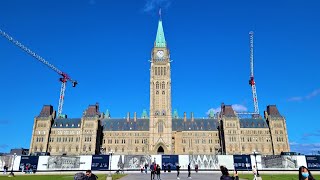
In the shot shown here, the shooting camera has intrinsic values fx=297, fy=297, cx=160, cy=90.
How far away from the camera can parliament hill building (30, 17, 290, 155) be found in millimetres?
125938

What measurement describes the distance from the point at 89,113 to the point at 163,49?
45.5 metres

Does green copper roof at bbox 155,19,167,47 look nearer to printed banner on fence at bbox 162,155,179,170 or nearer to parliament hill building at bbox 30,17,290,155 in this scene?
parliament hill building at bbox 30,17,290,155

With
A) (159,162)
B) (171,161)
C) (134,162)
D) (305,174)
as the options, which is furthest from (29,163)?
(305,174)

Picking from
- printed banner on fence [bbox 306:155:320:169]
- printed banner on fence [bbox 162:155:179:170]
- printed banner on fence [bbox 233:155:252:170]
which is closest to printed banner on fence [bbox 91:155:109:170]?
printed banner on fence [bbox 162:155:179:170]

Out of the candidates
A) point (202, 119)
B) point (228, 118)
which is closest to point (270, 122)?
point (228, 118)

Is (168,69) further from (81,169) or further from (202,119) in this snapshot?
(81,169)

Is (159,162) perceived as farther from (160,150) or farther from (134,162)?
(160,150)

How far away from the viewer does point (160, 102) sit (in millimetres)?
131875

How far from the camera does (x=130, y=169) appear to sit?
62.0m

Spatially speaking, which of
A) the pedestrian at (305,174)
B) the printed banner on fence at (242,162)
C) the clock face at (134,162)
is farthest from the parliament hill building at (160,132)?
the pedestrian at (305,174)

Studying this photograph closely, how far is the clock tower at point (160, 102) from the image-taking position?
126312 mm

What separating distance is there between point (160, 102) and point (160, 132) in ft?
43.7

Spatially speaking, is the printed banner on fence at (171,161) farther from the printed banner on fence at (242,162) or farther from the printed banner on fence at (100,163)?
the printed banner on fence at (242,162)

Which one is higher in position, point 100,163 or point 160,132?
point 160,132
